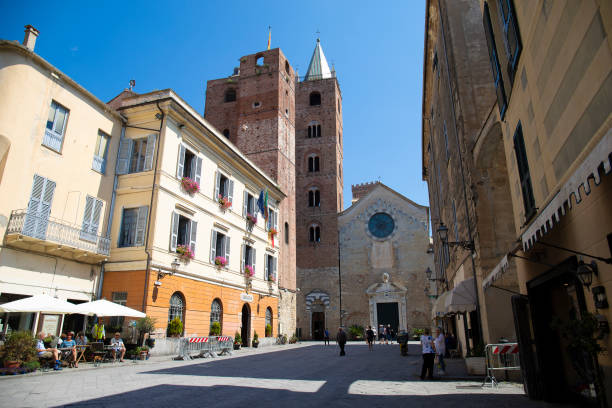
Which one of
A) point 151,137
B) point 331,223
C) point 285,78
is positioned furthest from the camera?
point 331,223

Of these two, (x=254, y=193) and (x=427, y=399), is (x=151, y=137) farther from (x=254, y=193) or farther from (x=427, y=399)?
(x=427, y=399)

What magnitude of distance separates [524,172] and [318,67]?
42913 millimetres

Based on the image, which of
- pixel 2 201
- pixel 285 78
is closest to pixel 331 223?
pixel 285 78

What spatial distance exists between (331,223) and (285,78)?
526 inches

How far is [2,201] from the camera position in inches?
437

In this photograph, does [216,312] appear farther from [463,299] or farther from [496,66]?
[496,66]

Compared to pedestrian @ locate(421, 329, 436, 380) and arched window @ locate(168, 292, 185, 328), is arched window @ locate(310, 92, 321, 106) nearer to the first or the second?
arched window @ locate(168, 292, 185, 328)

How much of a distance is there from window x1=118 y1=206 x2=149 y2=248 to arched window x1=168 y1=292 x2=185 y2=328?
8.05ft

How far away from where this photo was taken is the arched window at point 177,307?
14.9m

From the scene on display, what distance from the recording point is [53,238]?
12.1 m

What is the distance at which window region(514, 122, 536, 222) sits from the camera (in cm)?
655

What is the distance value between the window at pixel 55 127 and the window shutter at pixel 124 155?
254 cm

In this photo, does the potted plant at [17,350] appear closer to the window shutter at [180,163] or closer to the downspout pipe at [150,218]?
the downspout pipe at [150,218]

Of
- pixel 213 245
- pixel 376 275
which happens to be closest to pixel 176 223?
pixel 213 245
